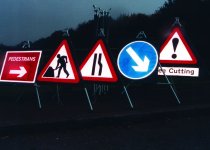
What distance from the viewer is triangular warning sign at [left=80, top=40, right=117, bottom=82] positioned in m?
8.81

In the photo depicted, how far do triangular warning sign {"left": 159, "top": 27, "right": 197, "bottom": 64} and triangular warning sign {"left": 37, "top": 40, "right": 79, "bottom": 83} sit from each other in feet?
7.92

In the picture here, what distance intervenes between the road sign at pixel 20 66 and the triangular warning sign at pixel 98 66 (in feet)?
3.23

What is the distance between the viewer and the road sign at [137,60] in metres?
9.12

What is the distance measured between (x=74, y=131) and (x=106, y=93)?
159 inches

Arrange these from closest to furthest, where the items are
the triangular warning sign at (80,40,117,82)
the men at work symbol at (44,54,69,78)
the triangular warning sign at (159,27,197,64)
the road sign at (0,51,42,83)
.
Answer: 1. the triangular warning sign at (80,40,117,82)
2. the men at work symbol at (44,54,69,78)
3. the road sign at (0,51,42,83)
4. the triangular warning sign at (159,27,197,64)

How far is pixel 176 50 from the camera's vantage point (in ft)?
32.9

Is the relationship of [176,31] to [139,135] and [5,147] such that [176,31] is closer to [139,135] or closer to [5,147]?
[139,135]

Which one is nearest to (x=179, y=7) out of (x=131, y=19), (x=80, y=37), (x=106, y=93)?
(x=131, y=19)

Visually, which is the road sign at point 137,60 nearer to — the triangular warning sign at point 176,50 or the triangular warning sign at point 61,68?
the triangular warning sign at point 176,50

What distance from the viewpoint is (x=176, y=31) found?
1002 centimetres

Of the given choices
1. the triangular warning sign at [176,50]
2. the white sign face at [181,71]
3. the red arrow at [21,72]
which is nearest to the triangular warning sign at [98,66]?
the red arrow at [21,72]

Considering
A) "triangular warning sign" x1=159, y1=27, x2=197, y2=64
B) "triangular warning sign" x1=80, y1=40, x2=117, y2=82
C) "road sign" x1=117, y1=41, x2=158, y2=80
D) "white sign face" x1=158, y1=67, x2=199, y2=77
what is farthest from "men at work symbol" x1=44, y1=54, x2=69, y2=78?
"triangular warning sign" x1=159, y1=27, x2=197, y2=64

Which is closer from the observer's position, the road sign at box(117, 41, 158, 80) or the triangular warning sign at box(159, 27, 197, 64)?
the road sign at box(117, 41, 158, 80)

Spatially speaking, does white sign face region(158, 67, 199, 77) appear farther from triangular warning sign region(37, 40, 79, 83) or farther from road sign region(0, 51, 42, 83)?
road sign region(0, 51, 42, 83)
